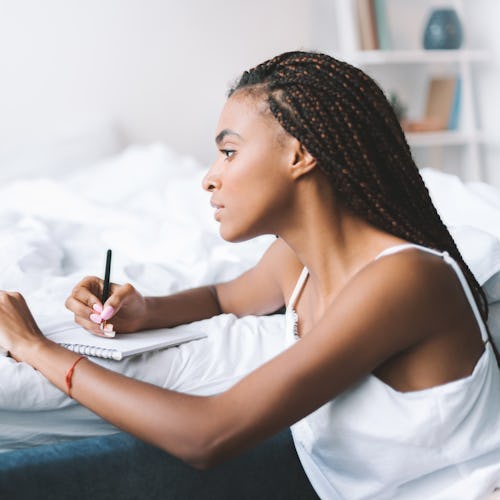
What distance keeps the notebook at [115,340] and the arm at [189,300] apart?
2cm

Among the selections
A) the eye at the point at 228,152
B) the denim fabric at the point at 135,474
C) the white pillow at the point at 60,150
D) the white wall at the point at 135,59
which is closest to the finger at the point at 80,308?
the denim fabric at the point at 135,474

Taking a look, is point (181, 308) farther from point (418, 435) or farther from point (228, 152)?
point (418, 435)

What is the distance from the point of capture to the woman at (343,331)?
97cm

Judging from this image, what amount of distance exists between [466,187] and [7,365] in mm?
1099

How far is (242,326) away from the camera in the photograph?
1.33m

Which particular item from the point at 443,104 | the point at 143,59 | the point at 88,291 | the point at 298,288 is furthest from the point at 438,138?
the point at 88,291

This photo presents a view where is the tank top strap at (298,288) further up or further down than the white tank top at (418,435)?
further up

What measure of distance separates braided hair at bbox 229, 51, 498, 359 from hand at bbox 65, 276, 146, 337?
0.40 meters

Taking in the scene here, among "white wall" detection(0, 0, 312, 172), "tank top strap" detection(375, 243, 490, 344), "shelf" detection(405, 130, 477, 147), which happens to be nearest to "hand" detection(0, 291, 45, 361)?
"tank top strap" detection(375, 243, 490, 344)

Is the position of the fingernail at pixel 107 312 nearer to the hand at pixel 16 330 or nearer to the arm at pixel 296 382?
the hand at pixel 16 330

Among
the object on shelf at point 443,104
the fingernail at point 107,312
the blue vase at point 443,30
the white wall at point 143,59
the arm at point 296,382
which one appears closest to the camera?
the arm at point 296,382

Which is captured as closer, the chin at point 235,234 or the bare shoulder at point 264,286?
the chin at point 235,234

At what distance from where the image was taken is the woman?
966mm

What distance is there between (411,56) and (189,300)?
95.9 inches
